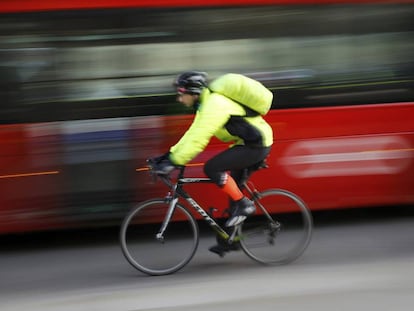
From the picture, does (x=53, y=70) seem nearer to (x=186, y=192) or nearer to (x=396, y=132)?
(x=186, y=192)

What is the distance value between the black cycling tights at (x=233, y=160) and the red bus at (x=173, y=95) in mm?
754

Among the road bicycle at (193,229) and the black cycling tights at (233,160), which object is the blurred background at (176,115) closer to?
the road bicycle at (193,229)

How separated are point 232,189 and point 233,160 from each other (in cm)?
24

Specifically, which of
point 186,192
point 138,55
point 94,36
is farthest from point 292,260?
point 94,36

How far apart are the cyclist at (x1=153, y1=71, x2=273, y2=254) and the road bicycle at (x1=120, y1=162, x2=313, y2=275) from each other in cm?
13

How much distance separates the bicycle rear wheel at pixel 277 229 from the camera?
203 inches

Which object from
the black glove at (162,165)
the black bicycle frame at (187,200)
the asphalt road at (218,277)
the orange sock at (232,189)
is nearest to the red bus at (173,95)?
the asphalt road at (218,277)

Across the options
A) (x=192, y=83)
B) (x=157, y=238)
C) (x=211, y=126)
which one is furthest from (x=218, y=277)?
(x=192, y=83)

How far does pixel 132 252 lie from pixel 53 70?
1821 millimetres

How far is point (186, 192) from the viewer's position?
517 centimetres

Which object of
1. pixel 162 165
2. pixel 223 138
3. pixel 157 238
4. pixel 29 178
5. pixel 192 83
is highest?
pixel 192 83

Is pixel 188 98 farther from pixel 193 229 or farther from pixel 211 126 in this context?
pixel 193 229

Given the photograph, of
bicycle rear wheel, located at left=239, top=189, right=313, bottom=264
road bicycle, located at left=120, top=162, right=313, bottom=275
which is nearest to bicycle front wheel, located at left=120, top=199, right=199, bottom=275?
road bicycle, located at left=120, top=162, right=313, bottom=275

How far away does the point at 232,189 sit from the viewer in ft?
16.5
